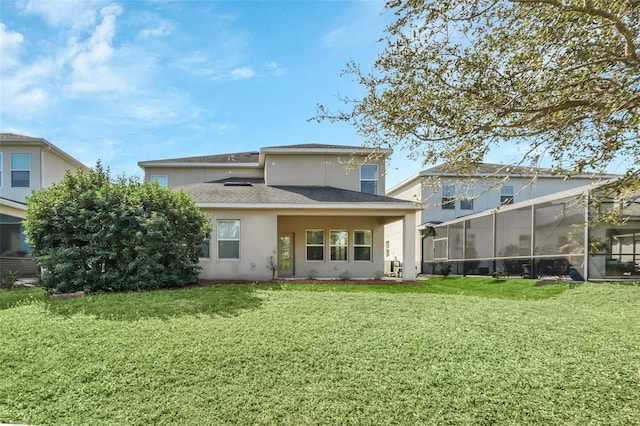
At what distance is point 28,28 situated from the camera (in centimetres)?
867

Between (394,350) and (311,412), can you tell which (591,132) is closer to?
(394,350)

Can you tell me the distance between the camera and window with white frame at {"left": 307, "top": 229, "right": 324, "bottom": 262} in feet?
51.9

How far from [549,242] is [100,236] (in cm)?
1502

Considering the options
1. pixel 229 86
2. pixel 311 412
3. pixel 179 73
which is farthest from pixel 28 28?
pixel 311 412

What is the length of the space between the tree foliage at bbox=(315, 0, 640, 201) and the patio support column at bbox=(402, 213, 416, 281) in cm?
739

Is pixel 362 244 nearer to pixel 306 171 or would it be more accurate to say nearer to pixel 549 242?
pixel 306 171

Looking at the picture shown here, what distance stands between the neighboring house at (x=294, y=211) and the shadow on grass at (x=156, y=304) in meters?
4.53

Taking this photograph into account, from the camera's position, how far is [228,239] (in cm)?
1345

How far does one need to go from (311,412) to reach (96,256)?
7847 mm

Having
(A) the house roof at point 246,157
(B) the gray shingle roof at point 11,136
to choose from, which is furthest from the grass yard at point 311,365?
(B) the gray shingle roof at point 11,136

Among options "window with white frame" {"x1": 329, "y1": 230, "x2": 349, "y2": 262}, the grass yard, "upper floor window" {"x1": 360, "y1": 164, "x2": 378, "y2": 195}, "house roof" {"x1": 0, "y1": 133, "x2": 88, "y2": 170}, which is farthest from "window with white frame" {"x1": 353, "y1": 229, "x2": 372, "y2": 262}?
"house roof" {"x1": 0, "y1": 133, "x2": 88, "y2": 170}

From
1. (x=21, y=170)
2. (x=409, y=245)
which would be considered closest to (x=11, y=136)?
(x=21, y=170)

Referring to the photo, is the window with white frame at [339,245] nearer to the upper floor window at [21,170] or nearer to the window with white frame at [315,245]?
the window with white frame at [315,245]

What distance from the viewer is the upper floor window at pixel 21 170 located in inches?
640
